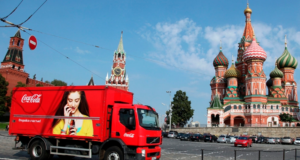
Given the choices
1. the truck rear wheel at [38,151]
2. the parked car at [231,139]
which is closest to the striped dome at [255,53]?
the parked car at [231,139]

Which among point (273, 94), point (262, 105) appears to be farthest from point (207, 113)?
point (273, 94)

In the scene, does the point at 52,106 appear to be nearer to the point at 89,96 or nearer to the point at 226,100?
the point at 89,96

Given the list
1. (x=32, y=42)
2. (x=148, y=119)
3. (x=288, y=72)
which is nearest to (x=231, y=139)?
(x=148, y=119)

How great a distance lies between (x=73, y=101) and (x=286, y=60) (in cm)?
7462

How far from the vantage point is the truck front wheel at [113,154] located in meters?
10.8

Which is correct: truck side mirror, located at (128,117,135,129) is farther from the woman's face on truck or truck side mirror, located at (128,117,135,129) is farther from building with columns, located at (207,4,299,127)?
building with columns, located at (207,4,299,127)

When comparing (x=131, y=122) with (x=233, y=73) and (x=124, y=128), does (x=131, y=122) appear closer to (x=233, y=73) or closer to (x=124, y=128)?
(x=124, y=128)

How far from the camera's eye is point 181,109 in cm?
6488

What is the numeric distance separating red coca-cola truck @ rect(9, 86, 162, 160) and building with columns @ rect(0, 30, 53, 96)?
240 feet

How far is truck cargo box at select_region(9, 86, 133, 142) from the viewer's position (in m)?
11.4

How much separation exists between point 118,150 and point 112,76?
111669 mm

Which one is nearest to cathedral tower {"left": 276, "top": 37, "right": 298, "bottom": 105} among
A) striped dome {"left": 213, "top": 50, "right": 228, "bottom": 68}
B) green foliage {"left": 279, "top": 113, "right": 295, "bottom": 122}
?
green foliage {"left": 279, "top": 113, "right": 295, "bottom": 122}

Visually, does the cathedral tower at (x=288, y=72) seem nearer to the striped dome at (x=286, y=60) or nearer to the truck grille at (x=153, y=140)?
the striped dome at (x=286, y=60)

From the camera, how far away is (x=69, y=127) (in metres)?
11.9
